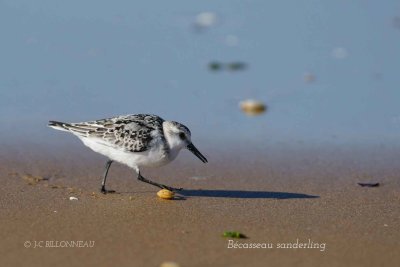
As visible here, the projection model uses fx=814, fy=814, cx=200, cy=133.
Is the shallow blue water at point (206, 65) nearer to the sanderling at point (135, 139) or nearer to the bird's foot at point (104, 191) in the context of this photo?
the sanderling at point (135, 139)

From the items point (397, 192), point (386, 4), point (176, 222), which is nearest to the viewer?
point (176, 222)

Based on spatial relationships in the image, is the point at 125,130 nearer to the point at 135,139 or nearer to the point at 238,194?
the point at 135,139

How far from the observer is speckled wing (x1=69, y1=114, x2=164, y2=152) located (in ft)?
25.9

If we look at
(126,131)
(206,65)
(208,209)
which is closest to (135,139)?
(126,131)

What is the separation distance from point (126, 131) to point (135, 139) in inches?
5.1

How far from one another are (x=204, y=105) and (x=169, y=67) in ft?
5.26

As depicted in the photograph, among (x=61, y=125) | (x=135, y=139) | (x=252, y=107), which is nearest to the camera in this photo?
(x=135, y=139)

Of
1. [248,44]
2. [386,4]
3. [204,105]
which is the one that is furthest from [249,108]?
[386,4]

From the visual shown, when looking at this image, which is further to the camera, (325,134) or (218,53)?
(218,53)

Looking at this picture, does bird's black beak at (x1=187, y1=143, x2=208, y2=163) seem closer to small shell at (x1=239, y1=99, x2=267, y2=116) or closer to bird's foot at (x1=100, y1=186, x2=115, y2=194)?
bird's foot at (x1=100, y1=186, x2=115, y2=194)

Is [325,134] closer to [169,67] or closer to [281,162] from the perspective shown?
[281,162]

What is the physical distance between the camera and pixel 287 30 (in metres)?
13.8

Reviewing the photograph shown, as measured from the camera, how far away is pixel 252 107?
10867mm

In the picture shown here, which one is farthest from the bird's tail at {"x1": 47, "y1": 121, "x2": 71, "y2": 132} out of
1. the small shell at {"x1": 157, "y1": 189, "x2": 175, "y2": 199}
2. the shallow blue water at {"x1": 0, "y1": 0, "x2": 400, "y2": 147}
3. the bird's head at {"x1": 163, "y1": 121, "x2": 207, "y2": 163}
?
the shallow blue water at {"x1": 0, "y1": 0, "x2": 400, "y2": 147}
